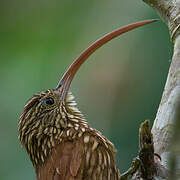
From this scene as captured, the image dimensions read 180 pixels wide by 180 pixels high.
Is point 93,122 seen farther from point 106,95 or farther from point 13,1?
point 13,1

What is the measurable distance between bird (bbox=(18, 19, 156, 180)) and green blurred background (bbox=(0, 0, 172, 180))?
205cm

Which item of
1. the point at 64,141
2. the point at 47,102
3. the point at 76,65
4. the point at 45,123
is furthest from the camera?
the point at 76,65

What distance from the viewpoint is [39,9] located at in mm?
10484

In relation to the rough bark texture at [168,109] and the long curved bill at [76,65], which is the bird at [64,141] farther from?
the rough bark texture at [168,109]

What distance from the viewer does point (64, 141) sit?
16.7 ft

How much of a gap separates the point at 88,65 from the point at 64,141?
14.9ft

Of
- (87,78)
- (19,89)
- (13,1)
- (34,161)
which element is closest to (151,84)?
(87,78)

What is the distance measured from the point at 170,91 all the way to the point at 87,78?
14.8ft

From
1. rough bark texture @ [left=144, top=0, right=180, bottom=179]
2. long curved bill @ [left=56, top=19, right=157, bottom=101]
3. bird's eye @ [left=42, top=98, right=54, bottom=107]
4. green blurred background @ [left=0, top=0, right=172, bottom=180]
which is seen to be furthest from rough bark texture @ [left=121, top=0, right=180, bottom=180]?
green blurred background @ [left=0, top=0, right=172, bottom=180]

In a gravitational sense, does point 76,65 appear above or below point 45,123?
above

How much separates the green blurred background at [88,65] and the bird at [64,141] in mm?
2050

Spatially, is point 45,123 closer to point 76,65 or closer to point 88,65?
point 76,65

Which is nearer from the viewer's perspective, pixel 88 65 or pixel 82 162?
pixel 82 162

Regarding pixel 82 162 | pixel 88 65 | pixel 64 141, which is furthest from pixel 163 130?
pixel 88 65
